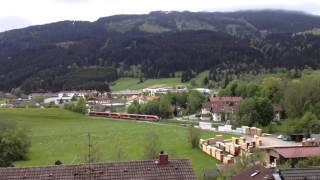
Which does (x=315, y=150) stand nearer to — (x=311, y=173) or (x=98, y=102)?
(x=311, y=173)

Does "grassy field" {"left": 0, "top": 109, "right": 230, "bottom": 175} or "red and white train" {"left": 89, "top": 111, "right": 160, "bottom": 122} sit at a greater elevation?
"grassy field" {"left": 0, "top": 109, "right": 230, "bottom": 175}

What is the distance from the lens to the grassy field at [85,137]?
5991 cm

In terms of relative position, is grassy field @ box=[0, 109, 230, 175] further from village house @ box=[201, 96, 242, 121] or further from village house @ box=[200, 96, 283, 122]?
village house @ box=[201, 96, 242, 121]

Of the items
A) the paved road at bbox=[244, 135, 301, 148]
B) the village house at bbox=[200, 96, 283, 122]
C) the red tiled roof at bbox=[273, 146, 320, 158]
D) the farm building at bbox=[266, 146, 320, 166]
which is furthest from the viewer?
the village house at bbox=[200, 96, 283, 122]

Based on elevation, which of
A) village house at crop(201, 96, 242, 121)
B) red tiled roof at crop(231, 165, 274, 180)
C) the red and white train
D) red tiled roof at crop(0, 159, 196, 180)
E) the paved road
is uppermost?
red tiled roof at crop(0, 159, 196, 180)

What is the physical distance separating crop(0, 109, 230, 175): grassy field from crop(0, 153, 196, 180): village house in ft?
81.6

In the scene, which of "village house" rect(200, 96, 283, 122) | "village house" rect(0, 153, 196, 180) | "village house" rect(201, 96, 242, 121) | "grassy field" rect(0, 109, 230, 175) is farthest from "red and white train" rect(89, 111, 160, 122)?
"village house" rect(0, 153, 196, 180)

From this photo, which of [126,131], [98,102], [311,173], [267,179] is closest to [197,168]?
[267,179]

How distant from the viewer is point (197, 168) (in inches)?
2060

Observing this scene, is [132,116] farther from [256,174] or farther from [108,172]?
[108,172]

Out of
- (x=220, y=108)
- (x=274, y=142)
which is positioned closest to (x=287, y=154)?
(x=274, y=142)

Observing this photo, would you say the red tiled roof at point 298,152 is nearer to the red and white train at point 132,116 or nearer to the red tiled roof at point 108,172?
the red tiled roof at point 108,172

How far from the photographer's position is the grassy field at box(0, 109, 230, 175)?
59906 millimetres

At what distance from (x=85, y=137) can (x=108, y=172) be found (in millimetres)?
57159
